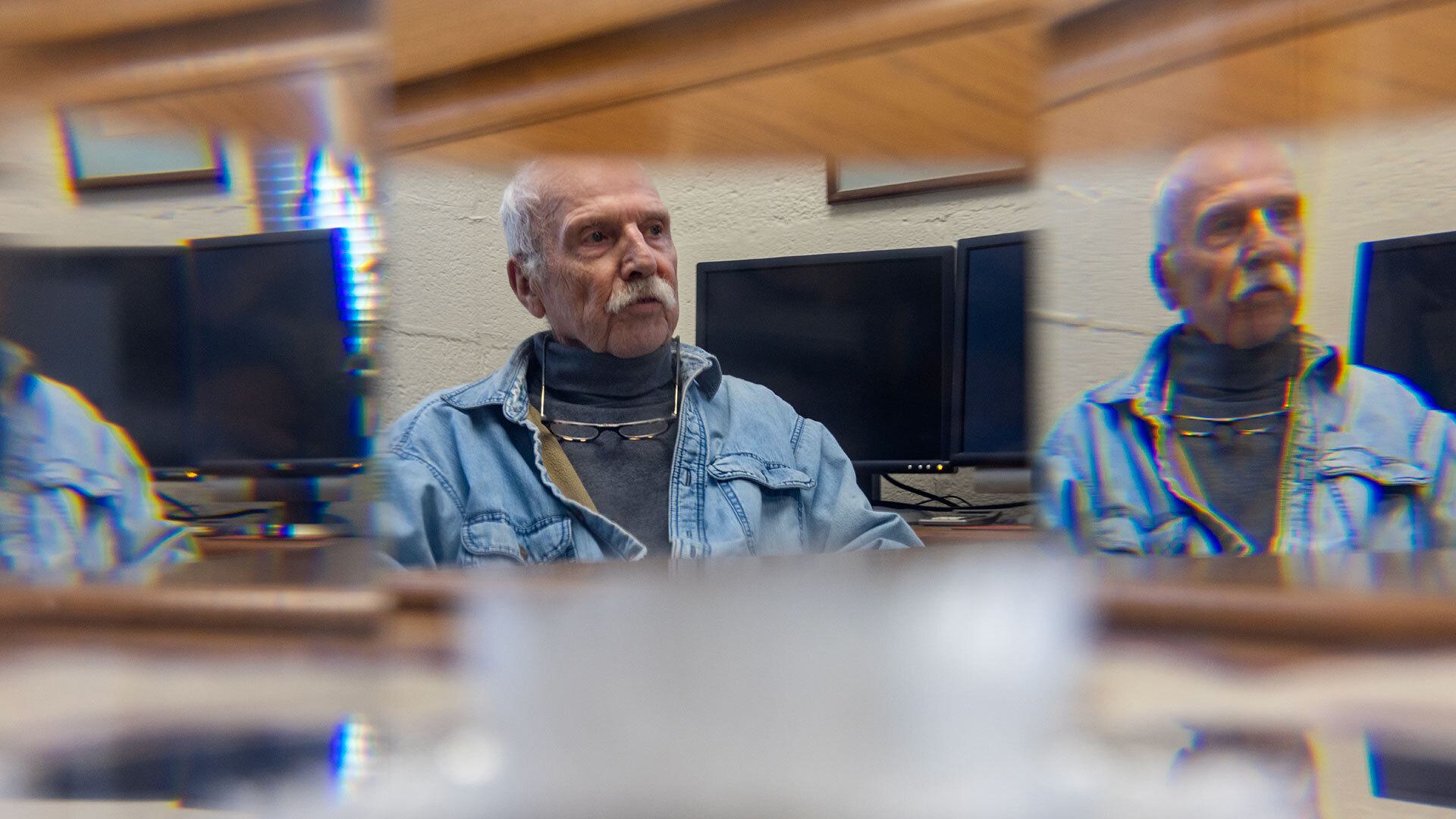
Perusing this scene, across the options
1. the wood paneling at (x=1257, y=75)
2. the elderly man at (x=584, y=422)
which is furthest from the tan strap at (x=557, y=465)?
the wood paneling at (x=1257, y=75)

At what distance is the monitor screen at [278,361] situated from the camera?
0.52 ft

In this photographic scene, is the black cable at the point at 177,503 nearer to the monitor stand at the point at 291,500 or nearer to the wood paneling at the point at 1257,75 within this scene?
the monitor stand at the point at 291,500

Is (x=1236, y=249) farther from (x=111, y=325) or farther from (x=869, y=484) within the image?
(x=111, y=325)

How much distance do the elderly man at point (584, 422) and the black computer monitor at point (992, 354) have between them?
0.04 m

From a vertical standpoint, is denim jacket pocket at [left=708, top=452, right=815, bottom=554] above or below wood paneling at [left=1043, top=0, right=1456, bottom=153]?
below

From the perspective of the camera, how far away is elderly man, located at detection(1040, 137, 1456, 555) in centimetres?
17

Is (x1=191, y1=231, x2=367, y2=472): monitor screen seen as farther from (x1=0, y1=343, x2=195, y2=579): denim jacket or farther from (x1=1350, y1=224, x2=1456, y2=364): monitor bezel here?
(x1=1350, y1=224, x2=1456, y2=364): monitor bezel

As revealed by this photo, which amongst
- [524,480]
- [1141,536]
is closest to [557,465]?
[524,480]

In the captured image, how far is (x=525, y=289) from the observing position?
0.53 feet

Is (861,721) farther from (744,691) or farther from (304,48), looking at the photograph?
(304,48)

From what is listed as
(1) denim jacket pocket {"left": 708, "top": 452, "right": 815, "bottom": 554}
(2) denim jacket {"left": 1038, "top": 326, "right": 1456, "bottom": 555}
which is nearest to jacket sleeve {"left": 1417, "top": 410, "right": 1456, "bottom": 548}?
(2) denim jacket {"left": 1038, "top": 326, "right": 1456, "bottom": 555}

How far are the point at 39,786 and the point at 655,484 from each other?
0.29 ft

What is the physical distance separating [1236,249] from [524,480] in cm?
13

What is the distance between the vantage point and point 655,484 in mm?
163
